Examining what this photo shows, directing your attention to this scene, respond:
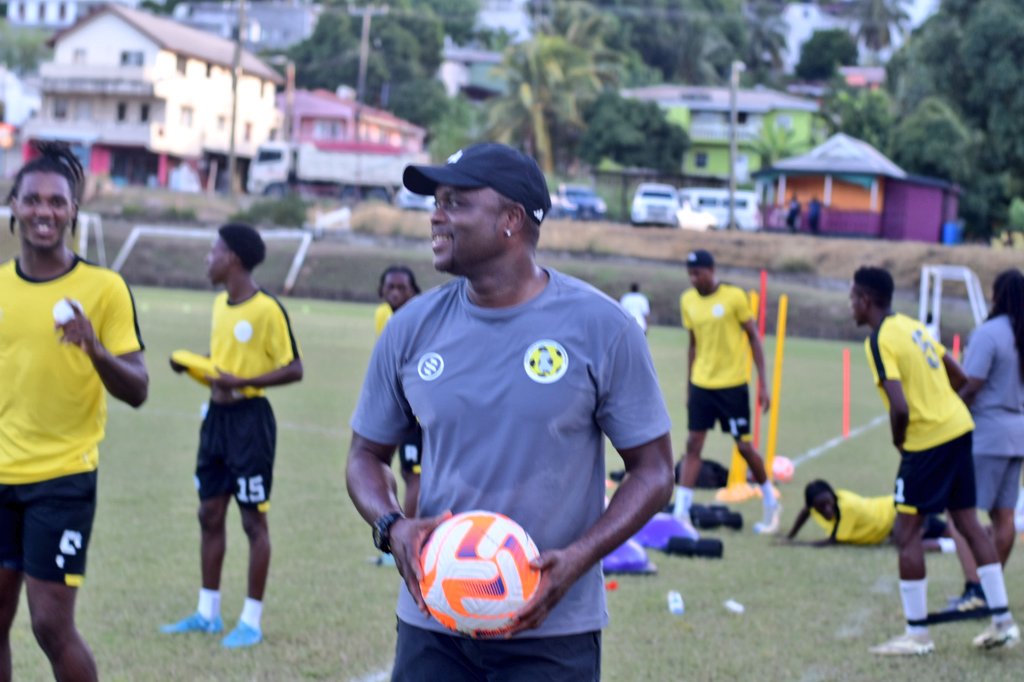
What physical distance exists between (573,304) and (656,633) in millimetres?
4426

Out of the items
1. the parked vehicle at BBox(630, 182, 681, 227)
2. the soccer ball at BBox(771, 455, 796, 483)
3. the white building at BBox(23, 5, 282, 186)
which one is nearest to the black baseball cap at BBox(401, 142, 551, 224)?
the soccer ball at BBox(771, 455, 796, 483)

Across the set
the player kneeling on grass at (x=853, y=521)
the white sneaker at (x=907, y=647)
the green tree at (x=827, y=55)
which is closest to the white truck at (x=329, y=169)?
the player kneeling on grass at (x=853, y=521)

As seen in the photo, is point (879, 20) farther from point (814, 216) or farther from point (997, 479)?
point (997, 479)

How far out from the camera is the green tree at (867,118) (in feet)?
225

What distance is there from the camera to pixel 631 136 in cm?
7544

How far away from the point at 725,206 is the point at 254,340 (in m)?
51.5

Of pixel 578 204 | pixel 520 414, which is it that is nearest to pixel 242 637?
pixel 520 414

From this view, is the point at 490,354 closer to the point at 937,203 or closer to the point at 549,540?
the point at 549,540

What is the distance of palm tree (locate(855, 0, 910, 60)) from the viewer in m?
115

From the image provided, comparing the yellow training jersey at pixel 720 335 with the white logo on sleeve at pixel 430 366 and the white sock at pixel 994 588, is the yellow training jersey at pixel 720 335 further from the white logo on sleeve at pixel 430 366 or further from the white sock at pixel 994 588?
the white logo on sleeve at pixel 430 366

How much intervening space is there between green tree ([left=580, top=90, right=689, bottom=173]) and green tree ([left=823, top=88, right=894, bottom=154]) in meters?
9.10

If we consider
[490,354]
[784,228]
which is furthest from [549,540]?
[784,228]

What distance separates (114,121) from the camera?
7681 cm

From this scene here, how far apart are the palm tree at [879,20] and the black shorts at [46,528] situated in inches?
4603
